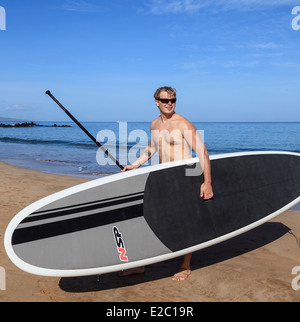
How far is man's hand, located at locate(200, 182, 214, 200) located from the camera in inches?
127

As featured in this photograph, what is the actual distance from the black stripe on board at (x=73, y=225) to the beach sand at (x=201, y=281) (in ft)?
2.02

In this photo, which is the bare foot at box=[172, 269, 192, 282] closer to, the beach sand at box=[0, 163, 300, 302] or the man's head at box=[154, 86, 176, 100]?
the beach sand at box=[0, 163, 300, 302]

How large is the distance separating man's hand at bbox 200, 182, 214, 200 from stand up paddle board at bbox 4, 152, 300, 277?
0.05 metres

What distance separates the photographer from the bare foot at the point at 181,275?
3328 mm

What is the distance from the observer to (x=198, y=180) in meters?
3.27

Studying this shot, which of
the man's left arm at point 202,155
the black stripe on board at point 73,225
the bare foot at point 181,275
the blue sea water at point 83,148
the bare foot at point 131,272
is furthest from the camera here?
the blue sea water at point 83,148

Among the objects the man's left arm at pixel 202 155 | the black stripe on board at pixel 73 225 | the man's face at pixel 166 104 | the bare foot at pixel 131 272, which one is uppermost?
the man's face at pixel 166 104

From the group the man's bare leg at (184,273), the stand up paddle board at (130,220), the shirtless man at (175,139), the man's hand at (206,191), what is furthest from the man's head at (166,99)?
the man's bare leg at (184,273)

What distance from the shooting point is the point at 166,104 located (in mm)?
3281

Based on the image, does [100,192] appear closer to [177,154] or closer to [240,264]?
[177,154]

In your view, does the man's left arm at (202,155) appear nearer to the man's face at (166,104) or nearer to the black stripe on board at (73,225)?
the man's face at (166,104)

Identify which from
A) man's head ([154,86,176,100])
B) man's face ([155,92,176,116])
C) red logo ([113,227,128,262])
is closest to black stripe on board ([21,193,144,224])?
red logo ([113,227,128,262])
